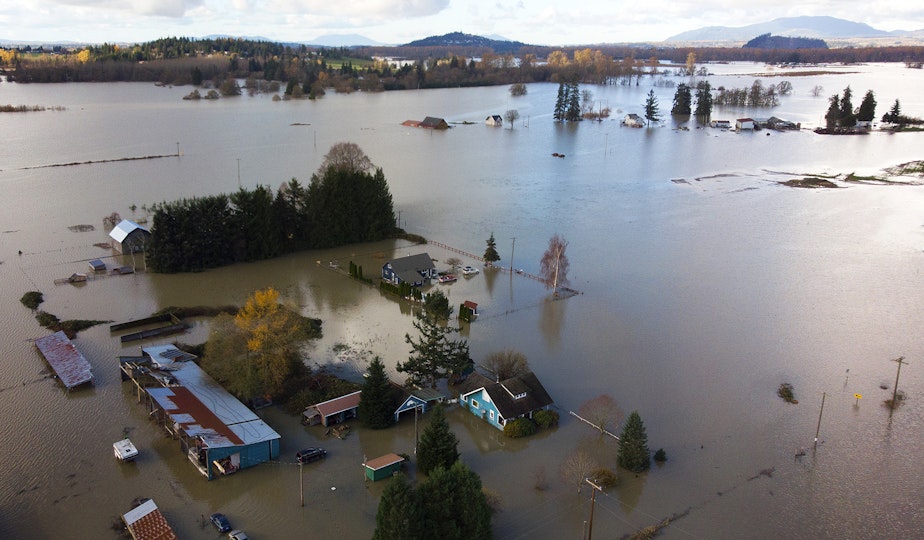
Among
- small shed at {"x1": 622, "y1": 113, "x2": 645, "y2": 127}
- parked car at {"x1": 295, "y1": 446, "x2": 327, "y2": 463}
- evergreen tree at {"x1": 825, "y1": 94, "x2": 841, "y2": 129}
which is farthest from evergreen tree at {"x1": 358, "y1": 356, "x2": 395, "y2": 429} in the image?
evergreen tree at {"x1": 825, "y1": 94, "x2": 841, "y2": 129}

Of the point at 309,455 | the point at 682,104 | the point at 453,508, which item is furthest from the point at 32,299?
the point at 682,104

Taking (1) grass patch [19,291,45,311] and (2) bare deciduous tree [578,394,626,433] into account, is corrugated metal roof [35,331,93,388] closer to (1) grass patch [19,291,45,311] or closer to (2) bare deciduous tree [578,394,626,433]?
(1) grass patch [19,291,45,311]

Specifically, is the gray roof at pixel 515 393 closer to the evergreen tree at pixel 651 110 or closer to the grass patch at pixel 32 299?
the grass patch at pixel 32 299

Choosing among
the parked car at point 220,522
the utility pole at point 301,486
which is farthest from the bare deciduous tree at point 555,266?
the parked car at point 220,522

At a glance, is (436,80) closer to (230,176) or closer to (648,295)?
(230,176)

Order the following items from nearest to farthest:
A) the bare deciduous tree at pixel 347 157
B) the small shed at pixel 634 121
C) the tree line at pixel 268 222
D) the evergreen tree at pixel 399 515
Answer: the evergreen tree at pixel 399 515, the tree line at pixel 268 222, the bare deciduous tree at pixel 347 157, the small shed at pixel 634 121

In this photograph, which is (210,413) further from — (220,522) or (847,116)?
(847,116)
